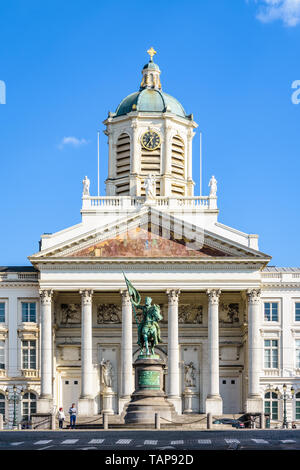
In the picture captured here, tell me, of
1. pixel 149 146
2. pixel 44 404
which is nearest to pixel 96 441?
pixel 44 404

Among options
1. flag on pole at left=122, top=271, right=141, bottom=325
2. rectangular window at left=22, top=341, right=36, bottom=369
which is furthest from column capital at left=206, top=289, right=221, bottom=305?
flag on pole at left=122, top=271, right=141, bottom=325

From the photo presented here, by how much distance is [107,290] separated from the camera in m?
80.5

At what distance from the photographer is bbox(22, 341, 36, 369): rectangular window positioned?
82812 millimetres

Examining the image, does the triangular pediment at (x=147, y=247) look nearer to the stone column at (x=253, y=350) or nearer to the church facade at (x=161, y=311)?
the church facade at (x=161, y=311)

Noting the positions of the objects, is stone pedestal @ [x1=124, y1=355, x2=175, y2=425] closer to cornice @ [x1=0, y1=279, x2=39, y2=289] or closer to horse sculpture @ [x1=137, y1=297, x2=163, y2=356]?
horse sculpture @ [x1=137, y1=297, x2=163, y2=356]

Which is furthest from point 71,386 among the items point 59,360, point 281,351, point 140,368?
point 140,368

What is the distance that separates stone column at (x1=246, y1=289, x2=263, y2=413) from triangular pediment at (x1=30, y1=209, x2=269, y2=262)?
290 cm

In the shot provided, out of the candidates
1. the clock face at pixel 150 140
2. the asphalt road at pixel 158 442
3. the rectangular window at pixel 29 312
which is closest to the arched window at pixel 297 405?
the rectangular window at pixel 29 312

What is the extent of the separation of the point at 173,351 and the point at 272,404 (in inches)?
335

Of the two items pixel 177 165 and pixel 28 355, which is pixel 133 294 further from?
pixel 177 165

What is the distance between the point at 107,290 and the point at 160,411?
70.1 feet

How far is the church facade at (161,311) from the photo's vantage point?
79.2 metres

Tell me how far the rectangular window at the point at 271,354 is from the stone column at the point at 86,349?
12393 mm
